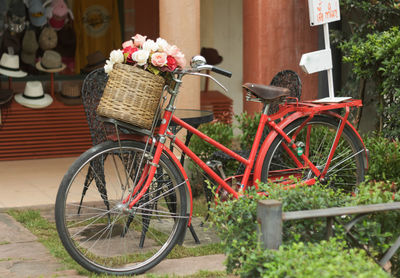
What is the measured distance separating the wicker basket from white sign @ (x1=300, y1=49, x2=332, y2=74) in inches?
66.8

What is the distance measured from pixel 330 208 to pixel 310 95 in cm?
384

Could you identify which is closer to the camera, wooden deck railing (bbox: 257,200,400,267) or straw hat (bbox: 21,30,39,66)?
wooden deck railing (bbox: 257,200,400,267)

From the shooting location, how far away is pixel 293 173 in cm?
537

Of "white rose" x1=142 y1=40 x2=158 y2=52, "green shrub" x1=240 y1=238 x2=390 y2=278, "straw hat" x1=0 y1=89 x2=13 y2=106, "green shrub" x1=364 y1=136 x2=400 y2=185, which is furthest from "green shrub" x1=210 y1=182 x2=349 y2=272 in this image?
"straw hat" x1=0 y1=89 x2=13 y2=106

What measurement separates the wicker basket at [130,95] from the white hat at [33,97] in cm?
474

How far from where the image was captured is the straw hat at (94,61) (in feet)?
32.5

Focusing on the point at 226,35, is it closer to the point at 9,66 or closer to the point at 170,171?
the point at 9,66

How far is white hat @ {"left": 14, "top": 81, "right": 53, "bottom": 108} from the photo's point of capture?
29.5ft

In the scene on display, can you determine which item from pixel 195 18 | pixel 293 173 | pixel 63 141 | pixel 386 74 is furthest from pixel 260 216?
pixel 63 141

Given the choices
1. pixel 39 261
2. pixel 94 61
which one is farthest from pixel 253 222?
pixel 94 61

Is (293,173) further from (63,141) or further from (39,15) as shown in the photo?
(39,15)

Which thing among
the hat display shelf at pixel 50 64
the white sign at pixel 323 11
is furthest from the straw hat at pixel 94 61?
the white sign at pixel 323 11

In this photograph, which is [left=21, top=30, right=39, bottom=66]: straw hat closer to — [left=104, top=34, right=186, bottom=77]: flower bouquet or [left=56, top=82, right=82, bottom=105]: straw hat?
[left=56, top=82, right=82, bottom=105]: straw hat

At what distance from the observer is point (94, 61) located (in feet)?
32.5
